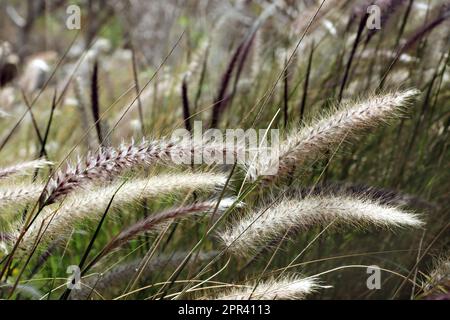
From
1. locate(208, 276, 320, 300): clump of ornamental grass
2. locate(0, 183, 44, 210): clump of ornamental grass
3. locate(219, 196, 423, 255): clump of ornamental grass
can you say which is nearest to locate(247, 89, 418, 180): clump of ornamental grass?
locate(219, 196, 423, 255): clump of ornamental grass

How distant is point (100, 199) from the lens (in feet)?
5.60

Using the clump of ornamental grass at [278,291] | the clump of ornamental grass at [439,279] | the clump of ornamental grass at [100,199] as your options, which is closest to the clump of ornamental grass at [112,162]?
the clump of ornamental grass at [100,199]

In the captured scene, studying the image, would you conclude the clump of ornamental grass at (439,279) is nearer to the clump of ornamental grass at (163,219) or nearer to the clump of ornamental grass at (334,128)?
the clump of ornamental grass at (334,128)

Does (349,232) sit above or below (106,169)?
below

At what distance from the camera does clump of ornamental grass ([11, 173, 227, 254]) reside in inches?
66.6

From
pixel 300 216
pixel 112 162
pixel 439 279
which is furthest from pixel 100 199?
pixel 439 279

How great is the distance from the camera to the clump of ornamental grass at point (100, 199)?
66.6 inches

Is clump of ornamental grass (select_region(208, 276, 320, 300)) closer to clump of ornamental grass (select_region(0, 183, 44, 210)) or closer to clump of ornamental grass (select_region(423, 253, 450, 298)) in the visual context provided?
clump of ornamental grass (select_region(423, 253, 450, 298))

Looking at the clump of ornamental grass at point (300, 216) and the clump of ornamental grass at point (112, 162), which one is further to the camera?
the clump of ornamental grass at point (300, 216)

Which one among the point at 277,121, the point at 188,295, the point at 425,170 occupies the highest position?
the point at 277,121

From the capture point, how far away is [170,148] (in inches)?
64.8

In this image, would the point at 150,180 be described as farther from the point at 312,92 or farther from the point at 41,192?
the point at 312,92

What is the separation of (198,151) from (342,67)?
125cm

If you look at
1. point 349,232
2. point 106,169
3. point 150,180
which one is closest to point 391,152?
point 349,232
